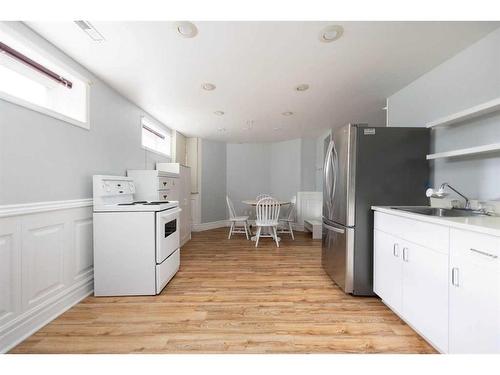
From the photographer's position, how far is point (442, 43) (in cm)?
173

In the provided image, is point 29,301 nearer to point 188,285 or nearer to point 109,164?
point 188,285

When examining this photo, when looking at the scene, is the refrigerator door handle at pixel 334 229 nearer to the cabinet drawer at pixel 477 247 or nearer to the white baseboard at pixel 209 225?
the cabinet drawer at pixel 477 247

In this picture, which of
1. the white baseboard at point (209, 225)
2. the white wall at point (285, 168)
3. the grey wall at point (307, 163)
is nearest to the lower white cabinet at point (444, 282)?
the grey wall at point (307, 163)

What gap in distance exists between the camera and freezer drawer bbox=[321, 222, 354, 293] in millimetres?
2094

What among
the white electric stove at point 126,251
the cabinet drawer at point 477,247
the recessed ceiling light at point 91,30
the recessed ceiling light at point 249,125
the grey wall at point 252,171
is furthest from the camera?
the grey wall at point 252,171

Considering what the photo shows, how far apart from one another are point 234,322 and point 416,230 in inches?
57.7

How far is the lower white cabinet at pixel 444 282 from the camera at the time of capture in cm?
102

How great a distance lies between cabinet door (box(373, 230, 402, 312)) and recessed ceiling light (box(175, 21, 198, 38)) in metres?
2.19

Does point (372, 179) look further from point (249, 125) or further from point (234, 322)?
point (249, 125)

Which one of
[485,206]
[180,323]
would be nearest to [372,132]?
[485,206]

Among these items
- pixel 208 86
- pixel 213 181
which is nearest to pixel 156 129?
pixel 208 86

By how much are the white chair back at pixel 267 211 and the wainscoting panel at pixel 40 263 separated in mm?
2644

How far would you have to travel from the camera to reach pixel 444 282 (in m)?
1.26
